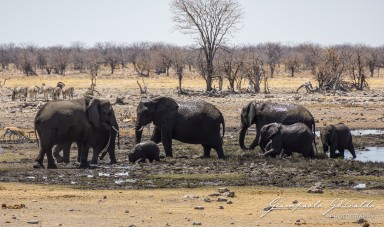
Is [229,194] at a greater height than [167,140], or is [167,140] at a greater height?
[167,140]

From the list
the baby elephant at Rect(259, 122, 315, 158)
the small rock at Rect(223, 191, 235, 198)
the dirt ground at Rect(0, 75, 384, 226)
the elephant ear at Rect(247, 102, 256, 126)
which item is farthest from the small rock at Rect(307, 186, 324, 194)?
the elephant ear at Rect(247, 102, 256, 126)

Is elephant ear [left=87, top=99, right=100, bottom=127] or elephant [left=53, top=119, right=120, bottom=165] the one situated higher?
elephant ear [left=87, top=99, right=100, bottom=127]

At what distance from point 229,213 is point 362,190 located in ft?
12.7

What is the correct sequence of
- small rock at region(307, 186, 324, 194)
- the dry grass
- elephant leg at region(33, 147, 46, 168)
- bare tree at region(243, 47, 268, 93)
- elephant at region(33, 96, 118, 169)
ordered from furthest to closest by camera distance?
the dry grass
bare tree at region(243, 47, 268, 93)
elephant leg at region(33, 147, 46, 168)
elephant at region(33, 96, 118, 169)
small rock at region(307, 186, 324, 194)

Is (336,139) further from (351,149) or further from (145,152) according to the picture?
(145,152)

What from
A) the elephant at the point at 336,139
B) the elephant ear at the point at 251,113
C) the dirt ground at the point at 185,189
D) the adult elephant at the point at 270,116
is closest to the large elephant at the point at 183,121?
the dirt ground at the point at 185,189

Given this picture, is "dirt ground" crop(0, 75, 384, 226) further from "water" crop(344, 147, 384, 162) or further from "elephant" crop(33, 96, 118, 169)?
"water" crop(344, 147, 384, 162)

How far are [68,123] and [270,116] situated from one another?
704 cm

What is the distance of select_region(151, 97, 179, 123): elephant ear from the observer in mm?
24369

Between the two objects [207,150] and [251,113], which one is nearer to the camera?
[207,150]

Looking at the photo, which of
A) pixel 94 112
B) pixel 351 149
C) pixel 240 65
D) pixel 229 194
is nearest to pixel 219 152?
pixel 351 149

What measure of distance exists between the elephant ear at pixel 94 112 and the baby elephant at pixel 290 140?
4550 millimetres

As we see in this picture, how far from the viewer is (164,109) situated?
24.4 metres

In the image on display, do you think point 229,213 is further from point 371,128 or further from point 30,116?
point 30,116
